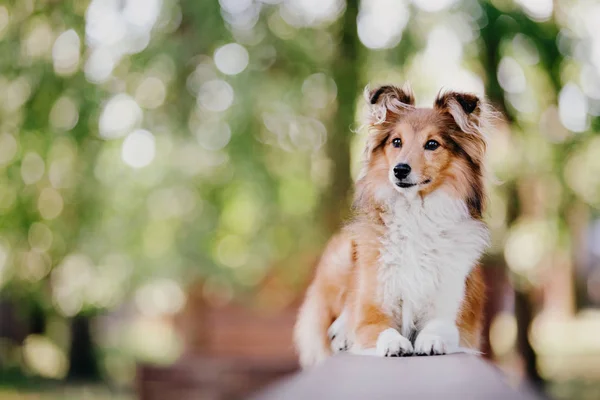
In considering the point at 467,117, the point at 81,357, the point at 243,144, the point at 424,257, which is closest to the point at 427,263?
the point at 424,257

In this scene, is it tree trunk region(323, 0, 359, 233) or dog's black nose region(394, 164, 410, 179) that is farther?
tree trunk region(323, 0, 359, 233)

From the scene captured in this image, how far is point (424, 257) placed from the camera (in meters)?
1.09

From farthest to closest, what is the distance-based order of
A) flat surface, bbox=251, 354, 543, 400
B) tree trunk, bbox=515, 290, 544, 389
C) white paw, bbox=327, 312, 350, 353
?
1. tree trunk, bbox=515, 290, 544, 389
2. white paw, bbox=327, 312, 350, 353
3. flat surface, bbox=251, 354, 543, 400

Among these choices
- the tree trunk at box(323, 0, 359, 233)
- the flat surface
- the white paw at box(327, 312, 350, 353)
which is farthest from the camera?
the tree trunk at box(323, 0, 359, 233)

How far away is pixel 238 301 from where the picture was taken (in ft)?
12.9

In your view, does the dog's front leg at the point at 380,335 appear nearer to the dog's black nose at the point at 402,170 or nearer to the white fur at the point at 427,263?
the white fur at the point at 427,263

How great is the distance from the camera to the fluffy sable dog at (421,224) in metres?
1.08

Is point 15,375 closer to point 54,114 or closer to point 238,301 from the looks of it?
point 238,301

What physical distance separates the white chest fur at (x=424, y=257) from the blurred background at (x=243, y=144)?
130 cm

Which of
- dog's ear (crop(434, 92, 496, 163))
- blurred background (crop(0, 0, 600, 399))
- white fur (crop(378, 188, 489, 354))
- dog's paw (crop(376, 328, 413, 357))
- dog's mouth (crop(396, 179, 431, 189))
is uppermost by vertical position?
blurred background (crop(0, 0, 600, 399))

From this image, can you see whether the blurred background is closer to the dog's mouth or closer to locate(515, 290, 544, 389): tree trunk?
locate(515, 290, 544, 389): tree trunk

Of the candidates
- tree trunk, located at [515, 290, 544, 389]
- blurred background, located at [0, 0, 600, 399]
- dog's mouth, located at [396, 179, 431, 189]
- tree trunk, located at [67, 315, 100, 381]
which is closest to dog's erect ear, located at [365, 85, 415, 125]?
dog's mouth, located at [396, 179, 431, 189]

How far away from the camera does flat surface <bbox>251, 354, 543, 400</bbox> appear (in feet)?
3.44

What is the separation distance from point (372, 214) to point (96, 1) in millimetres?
2353
